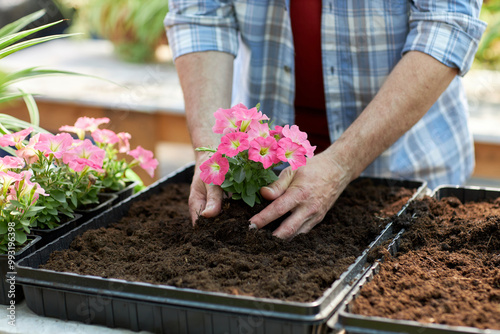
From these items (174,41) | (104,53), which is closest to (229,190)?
(174,41)

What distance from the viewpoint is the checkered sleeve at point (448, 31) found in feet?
4.78

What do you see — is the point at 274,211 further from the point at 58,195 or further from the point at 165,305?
the point at 58,195

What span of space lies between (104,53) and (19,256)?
3529mm

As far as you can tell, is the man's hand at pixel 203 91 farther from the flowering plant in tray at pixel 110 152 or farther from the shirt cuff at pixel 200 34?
the flowering plant in tray at pixel 110 152

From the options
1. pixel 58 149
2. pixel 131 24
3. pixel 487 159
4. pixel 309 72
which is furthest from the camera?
pixel 131 24

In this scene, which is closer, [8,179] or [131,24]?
[8,179]

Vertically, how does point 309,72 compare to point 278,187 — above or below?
above

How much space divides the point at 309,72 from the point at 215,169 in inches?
27.5

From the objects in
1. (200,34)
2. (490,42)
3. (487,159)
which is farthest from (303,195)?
(490,42)

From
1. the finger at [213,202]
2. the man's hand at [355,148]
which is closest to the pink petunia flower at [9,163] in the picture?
the finger at [213,202]

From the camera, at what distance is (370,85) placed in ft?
5.54

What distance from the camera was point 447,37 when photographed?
146 centimetres

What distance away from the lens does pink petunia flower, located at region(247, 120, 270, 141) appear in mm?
1173

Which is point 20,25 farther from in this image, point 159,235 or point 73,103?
point 73,103
